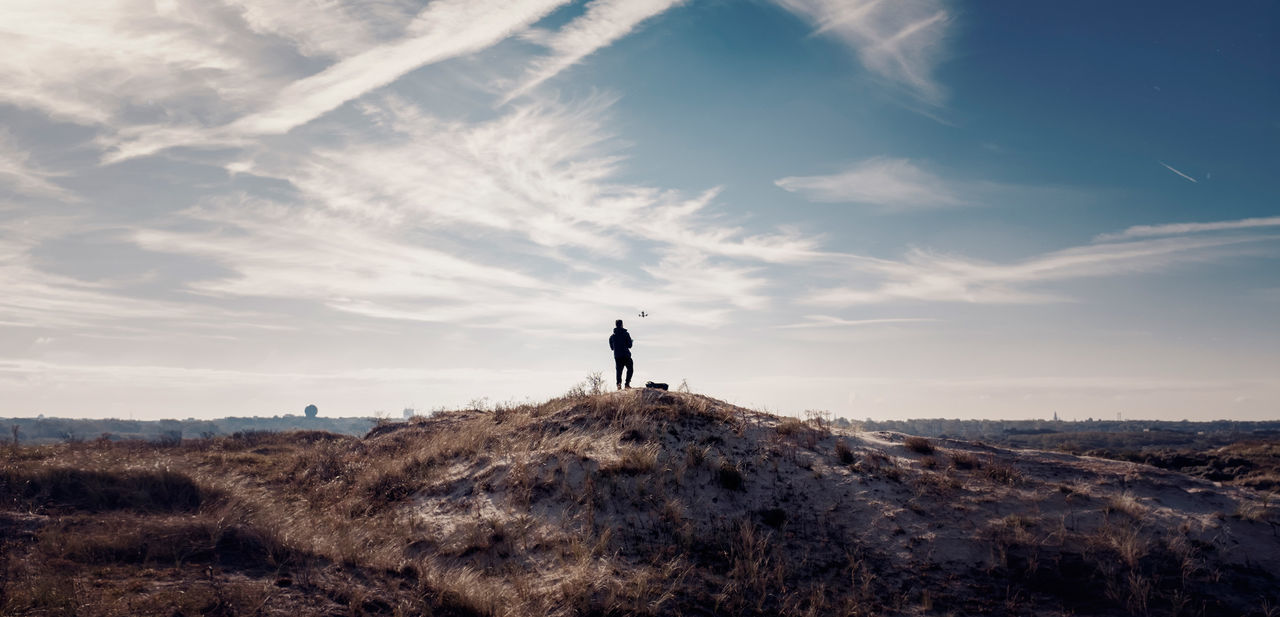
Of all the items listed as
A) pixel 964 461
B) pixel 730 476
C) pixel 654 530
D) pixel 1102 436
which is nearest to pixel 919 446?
pixel 964 461

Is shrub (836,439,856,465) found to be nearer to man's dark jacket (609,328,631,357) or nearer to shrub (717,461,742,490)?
shrub (717,461,742,490)

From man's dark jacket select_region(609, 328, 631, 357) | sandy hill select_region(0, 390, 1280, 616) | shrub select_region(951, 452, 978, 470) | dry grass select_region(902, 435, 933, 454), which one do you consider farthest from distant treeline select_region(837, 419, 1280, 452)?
man's dark jacket select_region(609, 328, 631, 357)

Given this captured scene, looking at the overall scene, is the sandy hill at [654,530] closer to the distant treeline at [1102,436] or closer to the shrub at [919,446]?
the shrub at [919,446]

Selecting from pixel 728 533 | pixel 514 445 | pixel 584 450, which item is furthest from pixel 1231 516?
pixel 514 445

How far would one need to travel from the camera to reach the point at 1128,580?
9.88m

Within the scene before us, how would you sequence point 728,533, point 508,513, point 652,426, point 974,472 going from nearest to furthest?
point 728,533, point 508,513, point 974,472, point 652,426

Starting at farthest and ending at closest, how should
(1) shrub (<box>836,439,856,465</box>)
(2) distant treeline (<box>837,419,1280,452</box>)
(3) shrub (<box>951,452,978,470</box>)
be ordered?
(2) distant treeline (<box>837,419,1280,452</box>), (3) shrub (<box>951,452,978,470</box>), (1) shrub (<box>836,439,856,465</box>)

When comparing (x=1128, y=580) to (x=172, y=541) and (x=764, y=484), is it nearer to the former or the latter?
(x=764, y=484)

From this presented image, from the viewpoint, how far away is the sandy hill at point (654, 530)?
Answer: 9.38 metres

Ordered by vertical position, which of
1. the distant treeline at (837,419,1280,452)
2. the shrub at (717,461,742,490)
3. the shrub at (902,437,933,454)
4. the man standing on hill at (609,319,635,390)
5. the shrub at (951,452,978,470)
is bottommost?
the distant treeline at (837,419,1280,452)

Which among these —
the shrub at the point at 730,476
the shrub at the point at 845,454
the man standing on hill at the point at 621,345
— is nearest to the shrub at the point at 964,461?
the shrub at the point at 845,454

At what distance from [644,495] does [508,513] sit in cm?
277

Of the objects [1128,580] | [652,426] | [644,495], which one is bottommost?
[1128,580]

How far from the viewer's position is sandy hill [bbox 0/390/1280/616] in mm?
9375
